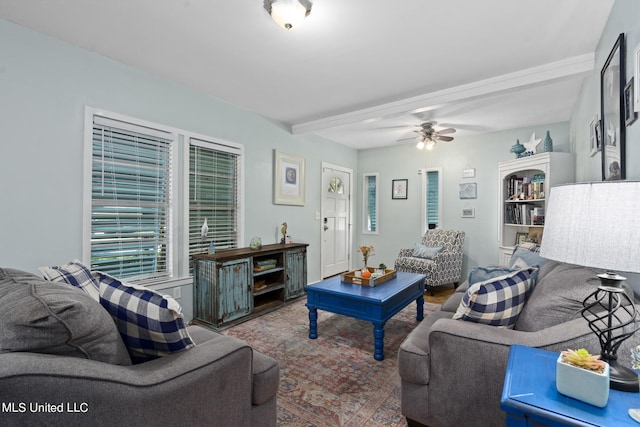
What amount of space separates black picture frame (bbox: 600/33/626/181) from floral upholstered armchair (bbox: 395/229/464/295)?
8.23ft

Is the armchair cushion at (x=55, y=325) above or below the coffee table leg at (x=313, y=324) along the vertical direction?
above

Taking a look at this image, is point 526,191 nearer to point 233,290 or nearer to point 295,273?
point 295,273

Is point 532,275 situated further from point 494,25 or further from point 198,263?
point 198,263

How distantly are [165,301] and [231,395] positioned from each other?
1.48 feet

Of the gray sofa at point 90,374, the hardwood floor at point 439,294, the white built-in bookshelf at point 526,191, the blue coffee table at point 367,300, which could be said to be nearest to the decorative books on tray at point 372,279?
the blue coffee table at point 367,300

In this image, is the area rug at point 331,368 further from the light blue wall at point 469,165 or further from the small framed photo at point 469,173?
the small framed photo at point 469,173

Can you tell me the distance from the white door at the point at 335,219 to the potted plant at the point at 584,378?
434 cm

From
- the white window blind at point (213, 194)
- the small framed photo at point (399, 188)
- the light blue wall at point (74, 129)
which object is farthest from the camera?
the small framed photo at point (399, 188)

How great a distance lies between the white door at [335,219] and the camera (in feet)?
17.4

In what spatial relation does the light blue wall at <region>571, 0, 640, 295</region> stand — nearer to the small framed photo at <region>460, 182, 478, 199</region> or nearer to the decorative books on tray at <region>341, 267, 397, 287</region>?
the small framed photo at <region>460, 182, 478, 199</region>

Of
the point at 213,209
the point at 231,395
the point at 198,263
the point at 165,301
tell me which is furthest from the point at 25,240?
the point at 231,395

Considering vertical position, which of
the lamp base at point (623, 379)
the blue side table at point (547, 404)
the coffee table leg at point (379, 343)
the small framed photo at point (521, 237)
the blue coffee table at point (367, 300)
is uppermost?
the small framed photo at point (521, 237)

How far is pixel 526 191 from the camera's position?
411 centimetres

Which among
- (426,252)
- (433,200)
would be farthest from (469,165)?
(426,252)
